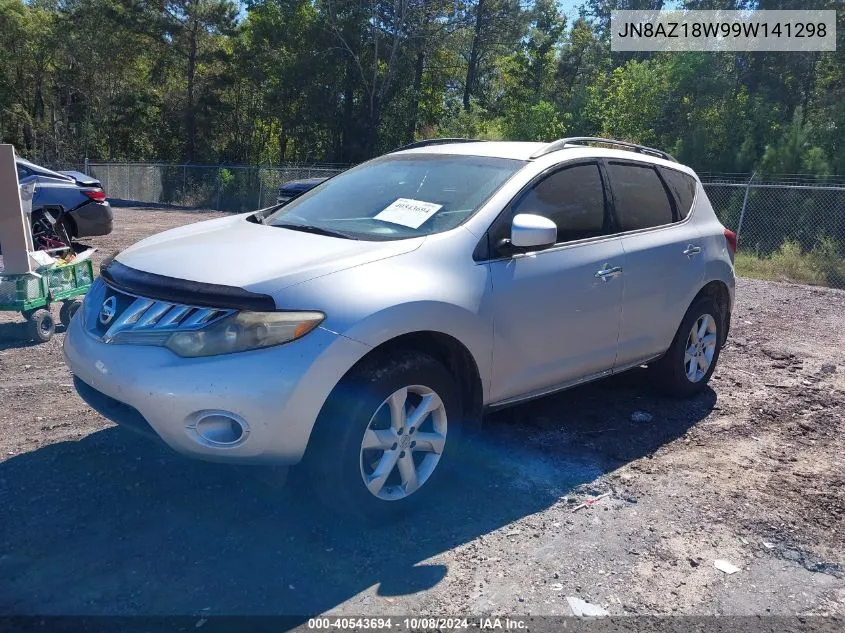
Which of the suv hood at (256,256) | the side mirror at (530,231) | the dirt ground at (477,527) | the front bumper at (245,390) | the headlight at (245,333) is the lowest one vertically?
the dirt ground at (477,527)

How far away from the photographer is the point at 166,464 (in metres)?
3.98

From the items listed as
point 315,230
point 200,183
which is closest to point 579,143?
A: point 315,230

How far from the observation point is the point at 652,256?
4.77 m

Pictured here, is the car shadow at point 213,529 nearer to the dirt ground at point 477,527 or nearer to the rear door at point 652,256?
the dirt ground at point 477,527

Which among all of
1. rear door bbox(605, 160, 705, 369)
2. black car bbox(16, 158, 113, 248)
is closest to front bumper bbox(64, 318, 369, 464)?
rear door bbox(605, 160, 705, 369)

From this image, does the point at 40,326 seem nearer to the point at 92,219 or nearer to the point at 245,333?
the point at 245,333

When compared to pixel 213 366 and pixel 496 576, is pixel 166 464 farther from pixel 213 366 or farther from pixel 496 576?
pixel 496 576

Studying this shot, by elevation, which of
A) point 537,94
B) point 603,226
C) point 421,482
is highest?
point 537,94

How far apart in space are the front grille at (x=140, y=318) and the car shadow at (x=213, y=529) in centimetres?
83

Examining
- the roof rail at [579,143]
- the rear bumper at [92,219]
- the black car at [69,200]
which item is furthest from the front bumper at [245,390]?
the rear bumper at [92,219]

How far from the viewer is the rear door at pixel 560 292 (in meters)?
3.88

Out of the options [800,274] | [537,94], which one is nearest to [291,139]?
[537,94]

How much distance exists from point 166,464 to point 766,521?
314 cm

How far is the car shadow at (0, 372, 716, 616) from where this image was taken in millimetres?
2953
